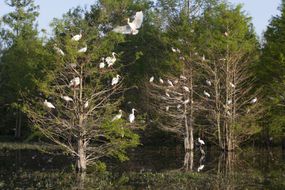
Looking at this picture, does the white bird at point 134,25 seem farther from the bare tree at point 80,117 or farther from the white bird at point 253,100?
the white bird at point 253,100

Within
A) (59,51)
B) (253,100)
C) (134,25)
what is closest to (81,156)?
(59,51)

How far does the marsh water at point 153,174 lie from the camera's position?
15.6 m

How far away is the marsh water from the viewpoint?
15.6 metres

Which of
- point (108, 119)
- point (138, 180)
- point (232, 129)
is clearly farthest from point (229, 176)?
point (232, 129)

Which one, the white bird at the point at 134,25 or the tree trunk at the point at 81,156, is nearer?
the white bird at the point at 134,25

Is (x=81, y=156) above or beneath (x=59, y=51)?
beneath

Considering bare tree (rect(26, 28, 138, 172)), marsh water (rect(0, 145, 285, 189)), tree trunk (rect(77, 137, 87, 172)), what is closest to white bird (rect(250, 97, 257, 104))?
marsh water (rect(0, 145, 285, 189))

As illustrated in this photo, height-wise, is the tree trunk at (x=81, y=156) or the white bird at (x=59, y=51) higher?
the white bird at (x=59, y=51)

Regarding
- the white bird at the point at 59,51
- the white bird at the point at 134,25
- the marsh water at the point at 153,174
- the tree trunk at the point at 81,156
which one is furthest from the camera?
the tree trunk at the point at 81,156

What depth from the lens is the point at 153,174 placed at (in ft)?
59.0

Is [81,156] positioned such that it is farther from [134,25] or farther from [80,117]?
[134,25]

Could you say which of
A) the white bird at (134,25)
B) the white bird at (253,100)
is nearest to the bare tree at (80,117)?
the white bird at (134,25)

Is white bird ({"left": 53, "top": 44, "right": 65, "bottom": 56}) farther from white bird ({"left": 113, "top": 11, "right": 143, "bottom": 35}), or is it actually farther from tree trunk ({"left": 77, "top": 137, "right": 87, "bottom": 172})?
white bird ({"left": 113, "top": 11, "right": 143, "bottom": 35})

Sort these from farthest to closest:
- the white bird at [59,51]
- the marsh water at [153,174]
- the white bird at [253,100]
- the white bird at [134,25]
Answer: the white bird at [253,100] → the white bird at [59,51] → the marsh water at [153,174] → the white bird at [134,25]
